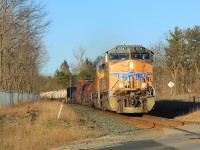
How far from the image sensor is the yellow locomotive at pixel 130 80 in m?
25.5

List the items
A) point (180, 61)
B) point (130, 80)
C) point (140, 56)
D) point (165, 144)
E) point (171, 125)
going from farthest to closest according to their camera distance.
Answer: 1. point (180, 61)
2. point (140, 56)
3. point (130, 80)
4. point (171, 125)
5. point (165, 144)

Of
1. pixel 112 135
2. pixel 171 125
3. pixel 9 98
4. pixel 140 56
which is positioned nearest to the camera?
pixel 112 135

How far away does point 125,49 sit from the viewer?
26.6 metres

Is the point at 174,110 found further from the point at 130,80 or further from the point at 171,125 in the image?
the point at 171,125

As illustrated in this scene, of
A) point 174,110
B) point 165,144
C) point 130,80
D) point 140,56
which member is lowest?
point 165,144

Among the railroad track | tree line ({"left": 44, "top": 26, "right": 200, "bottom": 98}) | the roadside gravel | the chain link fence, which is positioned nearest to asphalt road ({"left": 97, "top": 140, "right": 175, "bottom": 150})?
the roadside gravel

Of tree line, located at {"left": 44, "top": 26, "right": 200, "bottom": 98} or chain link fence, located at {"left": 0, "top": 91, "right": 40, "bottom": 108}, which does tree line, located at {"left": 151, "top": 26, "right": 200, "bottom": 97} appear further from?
chain link fence, located at {"left": 0, "top": 91, "right": 40, "bottom": 108}

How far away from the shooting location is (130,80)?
25922mm

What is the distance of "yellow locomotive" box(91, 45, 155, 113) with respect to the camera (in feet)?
83.7

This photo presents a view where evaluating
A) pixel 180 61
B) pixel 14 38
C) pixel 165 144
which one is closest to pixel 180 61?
pixel 180 61

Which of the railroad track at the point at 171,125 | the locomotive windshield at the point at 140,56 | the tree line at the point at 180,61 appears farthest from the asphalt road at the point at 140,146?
the tree line at the point at 180,61

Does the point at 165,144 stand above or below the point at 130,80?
below

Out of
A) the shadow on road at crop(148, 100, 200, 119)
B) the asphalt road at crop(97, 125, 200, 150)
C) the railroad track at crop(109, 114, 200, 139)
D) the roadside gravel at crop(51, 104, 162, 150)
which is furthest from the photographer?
the shadow on road at crop(148, 100, 200, 119)

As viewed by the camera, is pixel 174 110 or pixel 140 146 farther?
pixel 174 110
